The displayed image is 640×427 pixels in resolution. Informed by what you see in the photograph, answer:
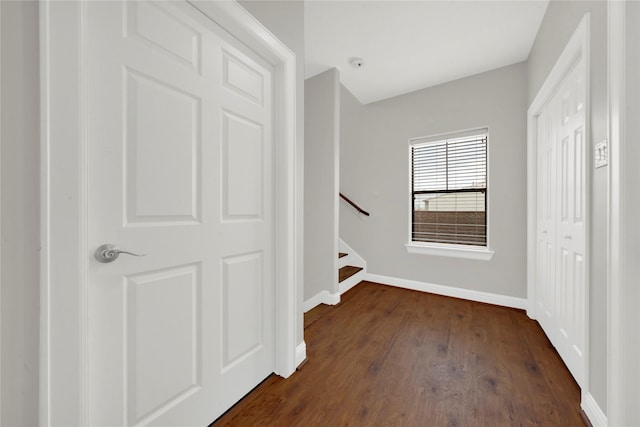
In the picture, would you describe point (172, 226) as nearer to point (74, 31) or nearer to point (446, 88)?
point (74, 31)

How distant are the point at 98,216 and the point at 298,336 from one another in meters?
1.27

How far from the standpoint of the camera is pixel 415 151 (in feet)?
10.4

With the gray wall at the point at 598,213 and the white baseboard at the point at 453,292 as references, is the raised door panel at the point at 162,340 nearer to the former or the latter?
the gray wall at the point at 598,213

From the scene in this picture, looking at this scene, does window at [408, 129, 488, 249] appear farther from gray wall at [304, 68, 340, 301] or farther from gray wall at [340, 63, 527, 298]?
gray wall at [304, 68, 340, 301]

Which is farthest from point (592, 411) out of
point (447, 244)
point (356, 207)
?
point (356, 207)

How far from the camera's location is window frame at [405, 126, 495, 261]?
2.69 metres

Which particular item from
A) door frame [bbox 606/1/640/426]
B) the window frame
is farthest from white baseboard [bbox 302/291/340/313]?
door frame [bbox 606/1/640/426]

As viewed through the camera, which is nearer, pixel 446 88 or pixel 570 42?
pixel 570 42

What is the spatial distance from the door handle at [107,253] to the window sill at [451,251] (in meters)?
2.94

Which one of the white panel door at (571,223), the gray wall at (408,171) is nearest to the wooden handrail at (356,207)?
the gray wall at (408,171)

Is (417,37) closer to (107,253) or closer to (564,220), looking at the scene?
(564,220)

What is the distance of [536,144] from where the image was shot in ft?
7.39

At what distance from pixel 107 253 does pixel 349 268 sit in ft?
9.73

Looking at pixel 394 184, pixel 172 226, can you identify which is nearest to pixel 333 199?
pixel 394 184
